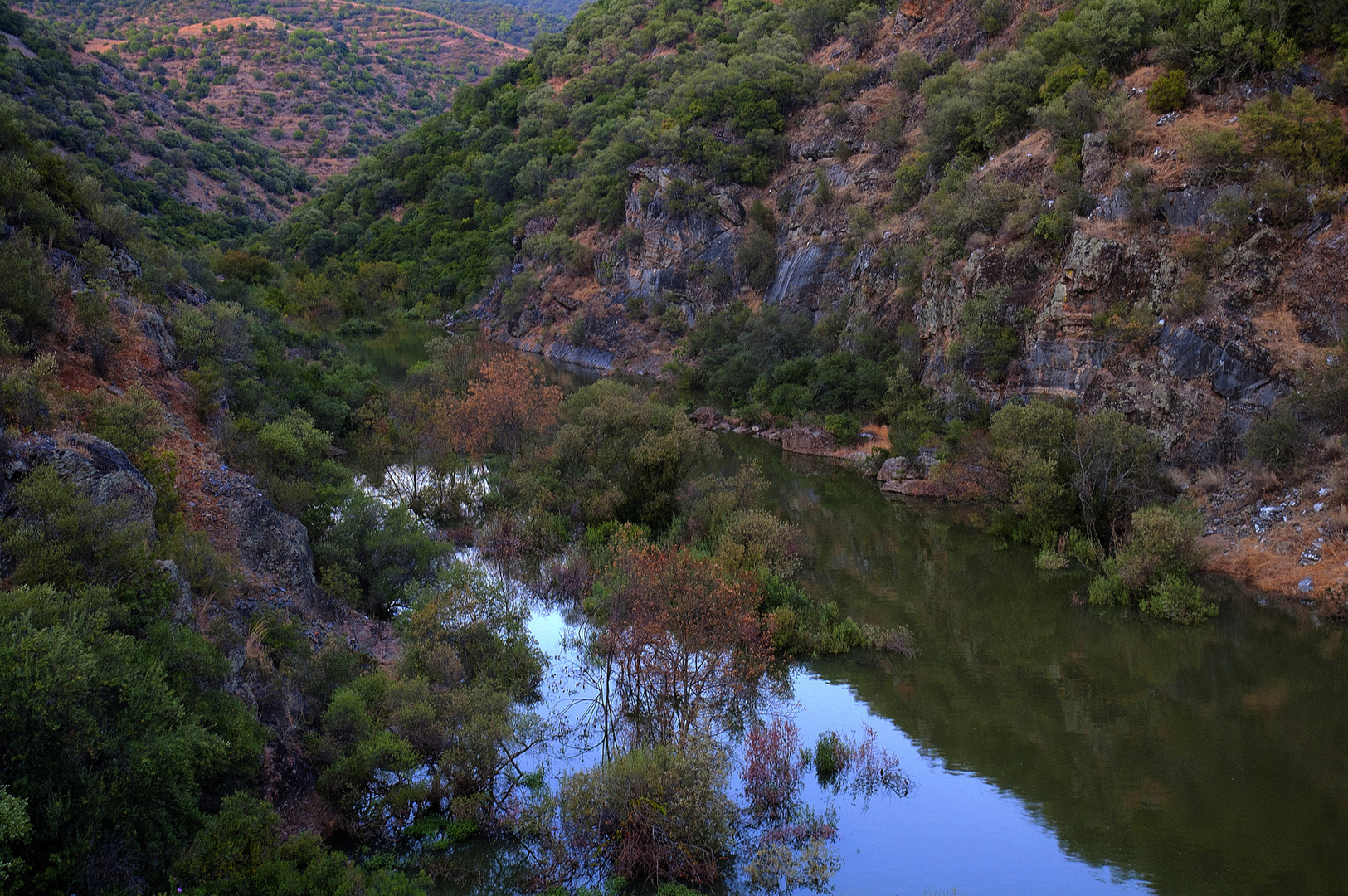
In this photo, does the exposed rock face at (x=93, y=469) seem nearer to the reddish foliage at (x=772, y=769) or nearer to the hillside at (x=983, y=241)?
the reddish foliage at (x=772, y=769)

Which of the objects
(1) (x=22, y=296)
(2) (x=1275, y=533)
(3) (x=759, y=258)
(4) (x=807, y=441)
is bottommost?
(2) (x=1275, y=533)

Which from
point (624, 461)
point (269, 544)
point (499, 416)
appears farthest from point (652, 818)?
point (499, 416)

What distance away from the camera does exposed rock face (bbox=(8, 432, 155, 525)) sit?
12500mm

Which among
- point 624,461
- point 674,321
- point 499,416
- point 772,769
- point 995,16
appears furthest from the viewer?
point 674,321

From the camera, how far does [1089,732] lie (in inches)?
633

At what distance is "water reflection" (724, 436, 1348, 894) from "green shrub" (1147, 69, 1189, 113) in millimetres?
19460

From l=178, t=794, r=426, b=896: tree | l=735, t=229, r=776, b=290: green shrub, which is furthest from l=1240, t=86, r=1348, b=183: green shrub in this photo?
l=178, t=794, r=426, b=896: tree

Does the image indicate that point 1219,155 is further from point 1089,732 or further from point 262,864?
point 262,864

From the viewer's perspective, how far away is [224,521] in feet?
54.2

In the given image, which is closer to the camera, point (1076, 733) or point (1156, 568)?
point (1076, 733)

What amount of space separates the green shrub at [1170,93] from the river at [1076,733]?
765 inches

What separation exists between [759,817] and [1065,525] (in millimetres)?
15541

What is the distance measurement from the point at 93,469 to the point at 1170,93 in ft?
118

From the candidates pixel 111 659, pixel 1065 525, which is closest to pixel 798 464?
pixel 1065 525
